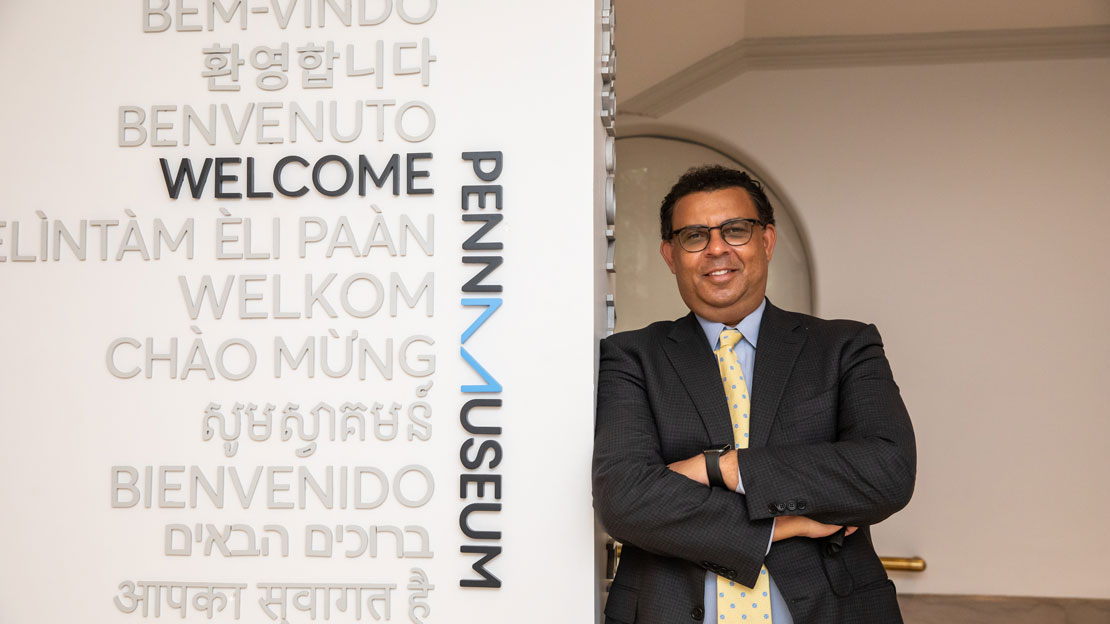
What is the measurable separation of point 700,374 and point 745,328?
172 millimetres

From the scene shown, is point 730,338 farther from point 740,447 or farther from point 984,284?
point 984,284

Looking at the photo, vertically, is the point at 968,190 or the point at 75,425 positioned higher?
the point at 968,190

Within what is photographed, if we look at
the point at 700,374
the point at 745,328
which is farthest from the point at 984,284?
the point at 700,374

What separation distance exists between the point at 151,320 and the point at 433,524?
0.84 m

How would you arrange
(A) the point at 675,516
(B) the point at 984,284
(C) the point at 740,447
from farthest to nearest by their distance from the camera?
1. (B) the point at 984,284
2. (C) the point at 740,447
3. (A) the point at 675,516

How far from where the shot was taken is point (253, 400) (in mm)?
2176

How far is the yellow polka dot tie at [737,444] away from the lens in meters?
1.89

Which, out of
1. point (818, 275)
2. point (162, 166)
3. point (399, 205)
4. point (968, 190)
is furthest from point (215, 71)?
point (968, 190)

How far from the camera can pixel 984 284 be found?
15.0ft

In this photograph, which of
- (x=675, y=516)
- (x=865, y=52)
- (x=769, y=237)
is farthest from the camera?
(x=865, y=52)

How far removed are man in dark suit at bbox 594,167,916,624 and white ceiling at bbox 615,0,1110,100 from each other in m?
2.34

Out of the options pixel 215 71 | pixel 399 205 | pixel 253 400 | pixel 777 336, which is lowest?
pixel 253 400

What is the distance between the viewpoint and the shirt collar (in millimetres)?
2139

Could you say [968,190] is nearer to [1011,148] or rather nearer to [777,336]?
[1011,148]
